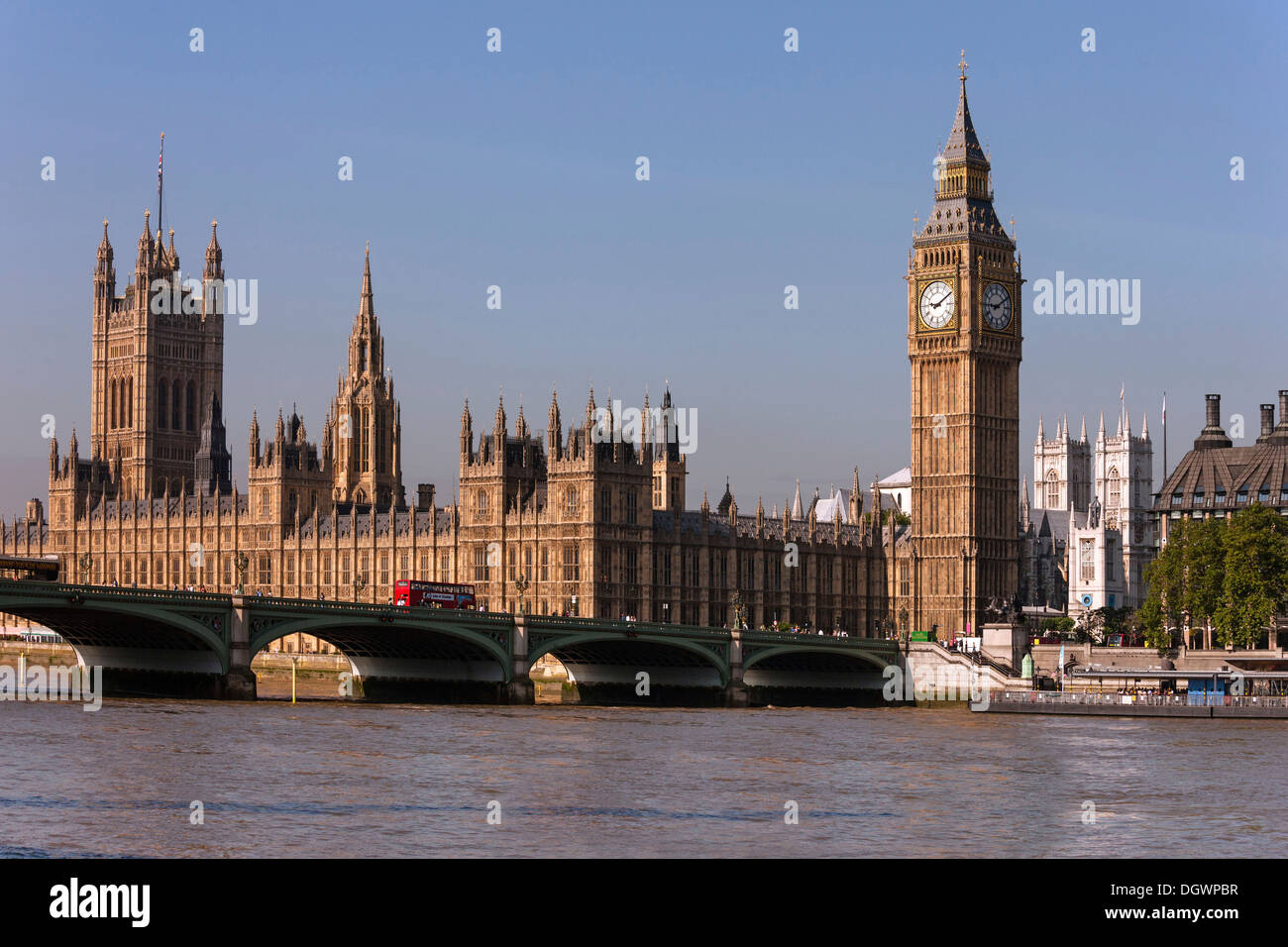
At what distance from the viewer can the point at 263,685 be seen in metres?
110

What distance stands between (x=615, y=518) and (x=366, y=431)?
41.2 metres

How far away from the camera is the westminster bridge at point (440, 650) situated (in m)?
79.2

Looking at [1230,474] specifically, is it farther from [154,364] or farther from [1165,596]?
[154,364]

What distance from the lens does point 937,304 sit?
13075 cm

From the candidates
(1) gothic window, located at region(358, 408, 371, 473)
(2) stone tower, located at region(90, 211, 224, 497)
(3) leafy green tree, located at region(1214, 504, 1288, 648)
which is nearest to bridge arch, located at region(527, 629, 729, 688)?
(3) leafy green tree, located at region(1214, 504, 1288, 648)

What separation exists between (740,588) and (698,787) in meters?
74.3

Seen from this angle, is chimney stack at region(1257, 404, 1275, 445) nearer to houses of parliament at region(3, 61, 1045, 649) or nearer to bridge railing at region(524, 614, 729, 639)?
houses of parliament at region(3, 61, 1045, 649)

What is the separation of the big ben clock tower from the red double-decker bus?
36.9 metres

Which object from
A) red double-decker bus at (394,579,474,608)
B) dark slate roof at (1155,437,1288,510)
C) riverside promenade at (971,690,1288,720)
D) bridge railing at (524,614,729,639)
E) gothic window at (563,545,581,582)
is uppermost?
dark slate roof at (1155,437,1288,510)

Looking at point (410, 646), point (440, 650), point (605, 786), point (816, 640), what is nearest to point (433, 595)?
point (440, 650)

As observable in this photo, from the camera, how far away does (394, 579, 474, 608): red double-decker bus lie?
99.1 meters

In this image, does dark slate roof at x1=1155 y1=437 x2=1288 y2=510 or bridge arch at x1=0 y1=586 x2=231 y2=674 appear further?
dark slate roof at x1=1155 y1=437 x2=1288 y2=510

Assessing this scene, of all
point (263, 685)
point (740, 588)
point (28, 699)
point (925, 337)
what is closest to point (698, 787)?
point (28, 699)
